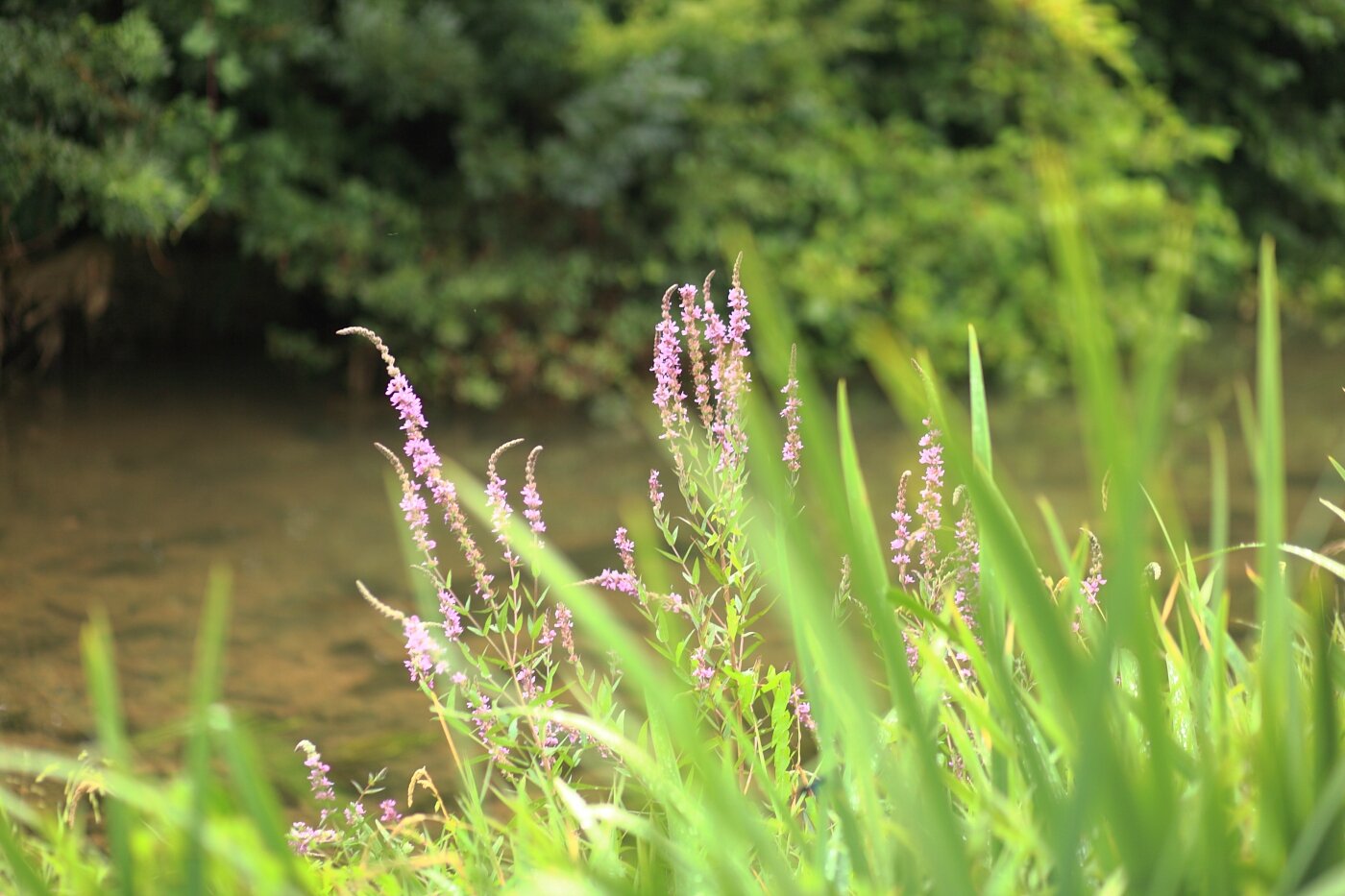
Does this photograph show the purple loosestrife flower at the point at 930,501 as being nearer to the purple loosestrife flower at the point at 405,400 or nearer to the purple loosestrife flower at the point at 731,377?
the purple loosestrife flower at the point at 731,377

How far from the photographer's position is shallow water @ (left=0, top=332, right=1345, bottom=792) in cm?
354

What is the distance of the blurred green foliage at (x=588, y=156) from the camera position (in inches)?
226

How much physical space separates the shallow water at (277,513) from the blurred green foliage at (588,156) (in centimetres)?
61

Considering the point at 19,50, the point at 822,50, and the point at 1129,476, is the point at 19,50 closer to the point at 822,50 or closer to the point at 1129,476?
the point at 822,50

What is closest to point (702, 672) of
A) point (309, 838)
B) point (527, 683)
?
point (527, 683)

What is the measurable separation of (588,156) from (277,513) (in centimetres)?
244

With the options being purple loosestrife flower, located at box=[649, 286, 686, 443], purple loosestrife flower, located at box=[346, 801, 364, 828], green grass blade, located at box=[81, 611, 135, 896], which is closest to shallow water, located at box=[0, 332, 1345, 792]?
purple loosestrife flower, located at box=[346, 801, 364, 828]

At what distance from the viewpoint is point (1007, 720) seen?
1.16 m

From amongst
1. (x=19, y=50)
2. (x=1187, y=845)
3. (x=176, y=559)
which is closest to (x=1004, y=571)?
(x=1187, y=845)

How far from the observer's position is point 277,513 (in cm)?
527

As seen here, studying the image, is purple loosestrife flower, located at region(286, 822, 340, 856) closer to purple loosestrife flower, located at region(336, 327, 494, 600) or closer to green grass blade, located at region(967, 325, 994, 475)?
purple loosestrife flower, located at region(336, 327, 494, 600)

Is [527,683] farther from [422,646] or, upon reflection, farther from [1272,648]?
[1272,648]

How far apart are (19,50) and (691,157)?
10.7ft

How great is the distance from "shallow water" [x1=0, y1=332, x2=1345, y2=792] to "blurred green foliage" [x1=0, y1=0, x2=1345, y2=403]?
61 cm
